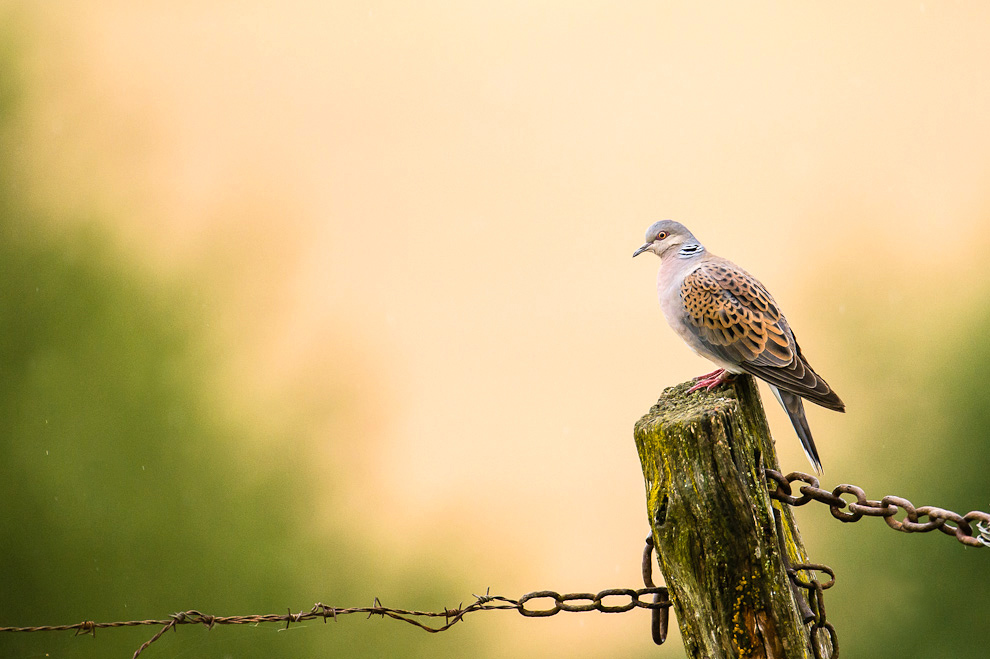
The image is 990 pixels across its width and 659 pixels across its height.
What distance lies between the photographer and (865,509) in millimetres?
1589

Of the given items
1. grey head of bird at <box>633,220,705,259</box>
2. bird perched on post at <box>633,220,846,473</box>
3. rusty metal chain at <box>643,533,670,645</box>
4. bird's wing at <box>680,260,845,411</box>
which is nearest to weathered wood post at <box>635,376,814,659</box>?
rusty metal chain at <box>643,533,670,645</box>

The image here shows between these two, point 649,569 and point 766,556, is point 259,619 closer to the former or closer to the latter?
point 649,569

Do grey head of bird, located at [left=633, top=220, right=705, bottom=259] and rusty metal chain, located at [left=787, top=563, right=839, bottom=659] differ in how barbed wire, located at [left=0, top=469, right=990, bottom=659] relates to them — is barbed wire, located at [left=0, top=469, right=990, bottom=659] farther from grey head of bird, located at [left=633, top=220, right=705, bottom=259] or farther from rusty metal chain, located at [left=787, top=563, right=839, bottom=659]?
grey head of bird, located at [left=633, top=220, right=705, bottom=259]

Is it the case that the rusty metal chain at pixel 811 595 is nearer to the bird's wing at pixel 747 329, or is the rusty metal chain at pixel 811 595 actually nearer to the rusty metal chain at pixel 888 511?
the rusty metal chain at pixel 888 511

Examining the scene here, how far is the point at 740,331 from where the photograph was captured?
2566 millimetres

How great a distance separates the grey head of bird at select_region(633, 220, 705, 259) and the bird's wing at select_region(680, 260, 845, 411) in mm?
379

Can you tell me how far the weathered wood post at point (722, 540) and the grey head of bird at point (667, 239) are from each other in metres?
1.68

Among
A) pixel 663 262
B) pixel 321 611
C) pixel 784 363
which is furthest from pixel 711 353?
pixel 321 611

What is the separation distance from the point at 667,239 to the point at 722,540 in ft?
6.23

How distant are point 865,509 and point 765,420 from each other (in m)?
0.30

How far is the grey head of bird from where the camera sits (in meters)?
3.27

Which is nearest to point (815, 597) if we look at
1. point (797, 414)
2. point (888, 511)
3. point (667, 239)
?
point (888, 511)

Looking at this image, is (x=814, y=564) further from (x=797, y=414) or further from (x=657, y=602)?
(x=797, y=414)

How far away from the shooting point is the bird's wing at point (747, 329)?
8.23 feet
